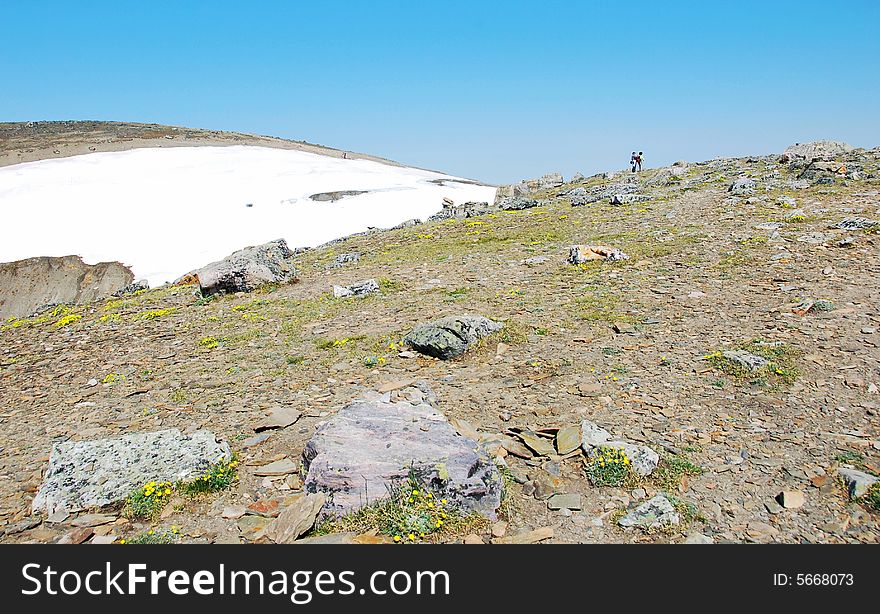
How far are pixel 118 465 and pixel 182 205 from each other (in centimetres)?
3505

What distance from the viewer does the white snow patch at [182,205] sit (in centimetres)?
2970

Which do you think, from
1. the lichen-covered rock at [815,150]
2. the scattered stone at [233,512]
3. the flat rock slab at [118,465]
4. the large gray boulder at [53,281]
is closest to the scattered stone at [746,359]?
the scattered stone at [233,512]

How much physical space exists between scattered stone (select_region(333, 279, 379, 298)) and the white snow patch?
14.5 m

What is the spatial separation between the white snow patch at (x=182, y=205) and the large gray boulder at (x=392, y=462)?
2183cm

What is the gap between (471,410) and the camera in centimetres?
756

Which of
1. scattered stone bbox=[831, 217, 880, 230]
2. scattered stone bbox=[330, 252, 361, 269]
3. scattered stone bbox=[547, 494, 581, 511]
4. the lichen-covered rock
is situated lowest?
scattered stone bbox=[547, 494, 581, 511]

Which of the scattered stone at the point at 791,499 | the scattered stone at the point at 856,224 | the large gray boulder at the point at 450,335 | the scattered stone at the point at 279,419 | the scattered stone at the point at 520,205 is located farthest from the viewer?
the scattered stone at the point at 520,205

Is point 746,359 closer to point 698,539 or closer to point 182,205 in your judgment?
point 698,539

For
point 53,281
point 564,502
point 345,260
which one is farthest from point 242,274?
point 53,281

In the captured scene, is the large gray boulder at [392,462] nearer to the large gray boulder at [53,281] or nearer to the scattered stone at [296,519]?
the scattered stone at [296,519]

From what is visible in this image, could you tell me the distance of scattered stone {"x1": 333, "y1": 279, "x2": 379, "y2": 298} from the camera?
1387cm

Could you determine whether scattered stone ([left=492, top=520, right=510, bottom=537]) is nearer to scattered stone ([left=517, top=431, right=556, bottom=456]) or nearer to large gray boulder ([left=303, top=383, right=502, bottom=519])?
large gray boulder ([left=303, top=383, right=502, bottom=519])

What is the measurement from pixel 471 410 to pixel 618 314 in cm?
461

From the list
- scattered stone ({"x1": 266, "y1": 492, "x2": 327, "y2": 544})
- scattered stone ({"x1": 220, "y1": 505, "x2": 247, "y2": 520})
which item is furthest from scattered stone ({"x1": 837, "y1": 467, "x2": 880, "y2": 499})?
scattered stone ({"x1": 220, "y1": 505, "x2": 247, "y2": 520})
